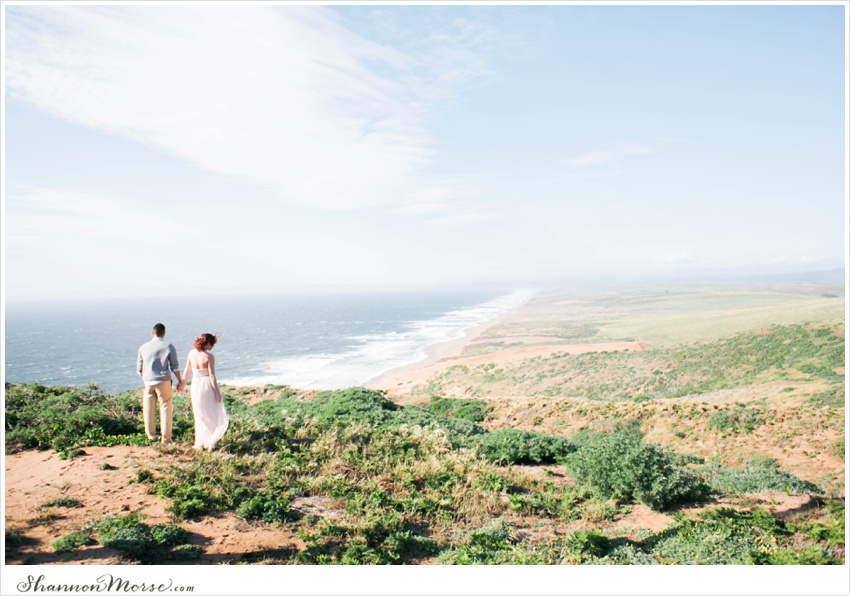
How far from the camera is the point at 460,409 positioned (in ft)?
67.9

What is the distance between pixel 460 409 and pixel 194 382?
14.9m

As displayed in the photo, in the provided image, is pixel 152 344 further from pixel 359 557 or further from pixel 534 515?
pixel 534 515

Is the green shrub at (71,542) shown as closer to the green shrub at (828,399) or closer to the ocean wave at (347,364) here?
the green shrub at (828,399)

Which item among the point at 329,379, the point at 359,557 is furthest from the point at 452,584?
the point at 329,379

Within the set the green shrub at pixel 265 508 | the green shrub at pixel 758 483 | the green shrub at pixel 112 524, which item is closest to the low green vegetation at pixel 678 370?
the green shrub at pixel 758 483

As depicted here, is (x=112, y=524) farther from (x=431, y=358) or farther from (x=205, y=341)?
(x=431, y=358)

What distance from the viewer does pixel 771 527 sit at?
19.3 ft

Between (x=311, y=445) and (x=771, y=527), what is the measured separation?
272 inches

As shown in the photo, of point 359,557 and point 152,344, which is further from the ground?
point 152,344

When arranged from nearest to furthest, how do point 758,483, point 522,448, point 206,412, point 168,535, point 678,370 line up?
point 168,535 < point 206,412 < point 758,483 < point 522,448 < point 678,370

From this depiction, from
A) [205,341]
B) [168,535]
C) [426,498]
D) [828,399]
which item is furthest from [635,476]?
[828,399]

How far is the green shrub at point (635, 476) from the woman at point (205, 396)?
6.18m

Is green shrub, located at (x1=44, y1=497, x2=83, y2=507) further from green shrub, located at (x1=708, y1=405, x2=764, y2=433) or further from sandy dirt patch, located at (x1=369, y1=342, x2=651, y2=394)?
sandy dirt patch, located at (x1=369, y1=342, x2=651, y2=394)

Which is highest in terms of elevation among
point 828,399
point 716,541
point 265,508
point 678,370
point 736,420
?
point 265,508
